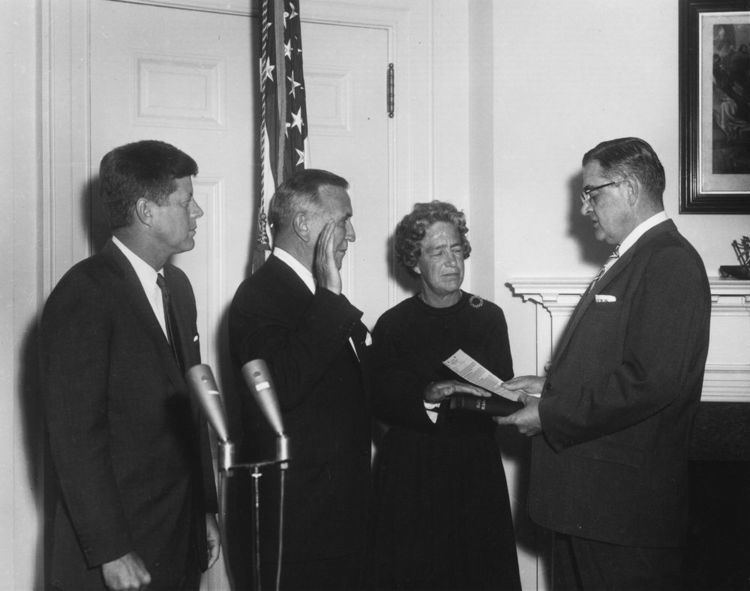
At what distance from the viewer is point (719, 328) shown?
3020 mm

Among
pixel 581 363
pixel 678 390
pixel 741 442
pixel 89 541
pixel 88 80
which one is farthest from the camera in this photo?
pixel 741 442

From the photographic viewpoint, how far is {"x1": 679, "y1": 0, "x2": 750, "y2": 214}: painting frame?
3104 millimetres

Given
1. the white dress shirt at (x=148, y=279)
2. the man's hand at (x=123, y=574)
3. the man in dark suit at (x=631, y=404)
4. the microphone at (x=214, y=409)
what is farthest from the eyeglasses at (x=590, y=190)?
the man's hand at (x=123, y=574)

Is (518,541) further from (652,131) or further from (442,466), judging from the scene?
(652,131)

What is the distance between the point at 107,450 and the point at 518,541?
2053mm

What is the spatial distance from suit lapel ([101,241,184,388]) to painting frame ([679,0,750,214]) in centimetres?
232

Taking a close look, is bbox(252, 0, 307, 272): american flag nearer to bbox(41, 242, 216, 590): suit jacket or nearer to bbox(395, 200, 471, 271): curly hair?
bbox(395, 200, 471, 271): curly hair

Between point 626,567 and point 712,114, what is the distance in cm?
201

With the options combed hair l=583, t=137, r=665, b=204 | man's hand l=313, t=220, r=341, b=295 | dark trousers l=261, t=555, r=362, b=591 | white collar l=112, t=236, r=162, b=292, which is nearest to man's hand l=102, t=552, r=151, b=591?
dark trousers l=261, t=555, r=362, b=591

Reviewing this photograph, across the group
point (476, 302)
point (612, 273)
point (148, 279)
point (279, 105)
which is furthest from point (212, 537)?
point (279, 105)

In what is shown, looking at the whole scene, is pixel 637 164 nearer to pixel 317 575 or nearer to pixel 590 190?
pixel 590 190

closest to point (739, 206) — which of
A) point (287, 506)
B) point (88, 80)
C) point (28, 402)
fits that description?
point (287, 506)

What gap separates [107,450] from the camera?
65.2 inches

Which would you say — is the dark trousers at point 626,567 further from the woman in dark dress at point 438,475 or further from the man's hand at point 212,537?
the man's hand at point 212,537
